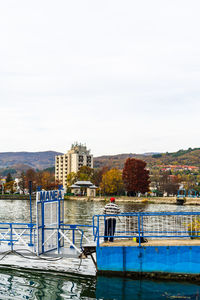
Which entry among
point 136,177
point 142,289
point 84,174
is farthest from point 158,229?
point 84,174

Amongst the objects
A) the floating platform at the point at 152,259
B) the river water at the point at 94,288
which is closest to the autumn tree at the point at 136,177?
the river water at the point at 94,288

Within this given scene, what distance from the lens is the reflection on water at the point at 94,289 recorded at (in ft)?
50.9

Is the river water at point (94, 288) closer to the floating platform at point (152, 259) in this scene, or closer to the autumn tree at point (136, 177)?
the floating platform at point (152, 259)

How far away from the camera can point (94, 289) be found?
16.4 m

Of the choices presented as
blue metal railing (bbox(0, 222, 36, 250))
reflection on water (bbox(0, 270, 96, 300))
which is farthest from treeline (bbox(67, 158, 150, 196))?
reflection on water (bbox(0, 270, 96, 300))

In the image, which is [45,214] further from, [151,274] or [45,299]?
[151,274]

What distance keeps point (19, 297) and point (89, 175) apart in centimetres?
16332

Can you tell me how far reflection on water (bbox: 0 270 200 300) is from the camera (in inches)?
611

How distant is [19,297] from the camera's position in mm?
15414

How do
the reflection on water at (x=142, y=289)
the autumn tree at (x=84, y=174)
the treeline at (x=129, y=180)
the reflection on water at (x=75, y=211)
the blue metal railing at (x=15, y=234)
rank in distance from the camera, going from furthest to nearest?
the autumn tree at (x=84, y=174) < the treeline at (x=129, y=180) < the reflection on water at (x=75, y=211) < the blue metal railing at (x=15, y=234) < the reflection on water at (x=142, y=289)

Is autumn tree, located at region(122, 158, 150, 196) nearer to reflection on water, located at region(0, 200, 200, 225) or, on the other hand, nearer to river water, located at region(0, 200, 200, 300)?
reflection on water, located at region(0, 200, 200, 225)

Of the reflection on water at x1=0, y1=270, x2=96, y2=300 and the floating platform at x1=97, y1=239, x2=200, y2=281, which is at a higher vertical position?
the floating platform at x1=97, y1=239, x2=200, y2=281

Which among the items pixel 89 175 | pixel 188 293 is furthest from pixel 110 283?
pixel 89 175

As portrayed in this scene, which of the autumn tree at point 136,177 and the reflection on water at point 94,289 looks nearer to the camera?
the reflection on water at point 94,289
